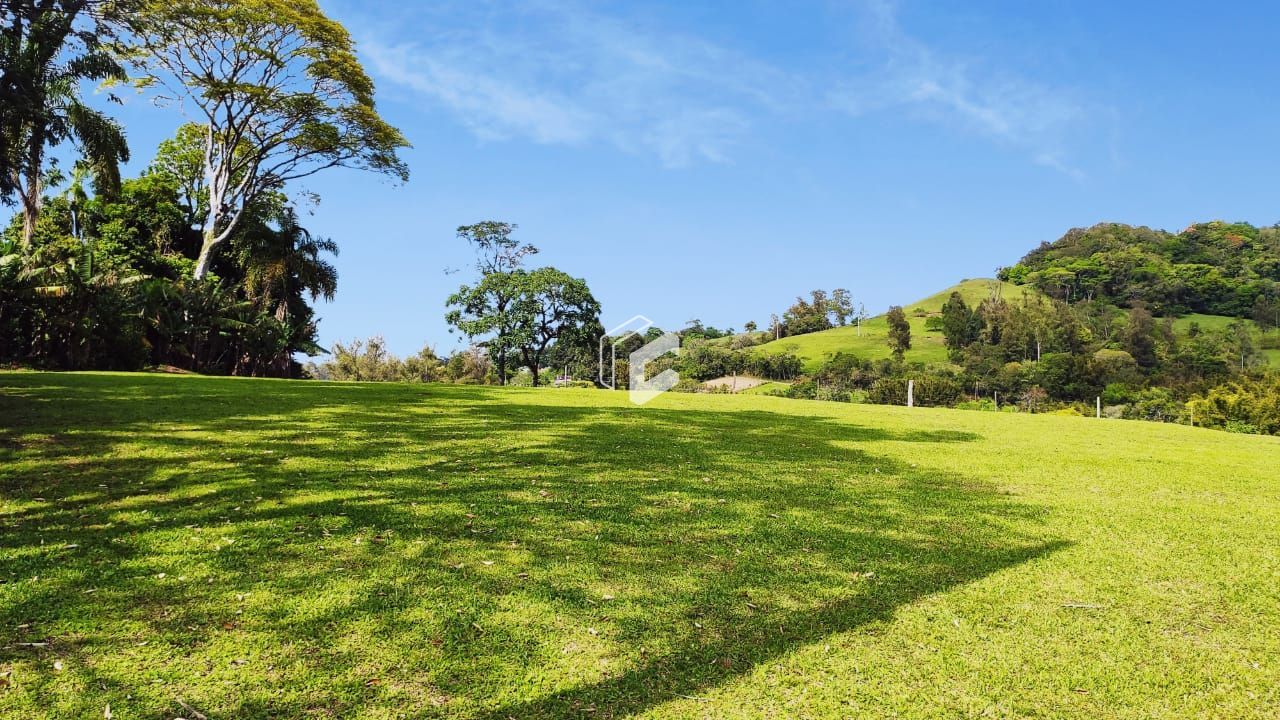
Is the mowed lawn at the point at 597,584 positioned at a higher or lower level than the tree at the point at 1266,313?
lower

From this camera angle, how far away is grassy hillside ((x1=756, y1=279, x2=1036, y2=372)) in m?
102

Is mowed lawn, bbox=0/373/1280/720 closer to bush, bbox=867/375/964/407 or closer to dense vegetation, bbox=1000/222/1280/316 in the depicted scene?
bush, bbox=867/375/964/407

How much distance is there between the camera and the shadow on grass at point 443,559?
10.4 ft

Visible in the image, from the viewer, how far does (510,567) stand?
4.54 metres

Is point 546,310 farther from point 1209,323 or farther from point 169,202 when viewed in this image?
point 1209,323

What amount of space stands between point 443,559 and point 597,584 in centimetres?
111

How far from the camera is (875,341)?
112500 mm

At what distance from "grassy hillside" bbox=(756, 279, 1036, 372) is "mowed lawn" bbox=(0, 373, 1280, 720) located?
88.6 m

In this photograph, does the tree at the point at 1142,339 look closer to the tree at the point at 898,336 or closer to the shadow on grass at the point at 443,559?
the tree at the point at 898,336

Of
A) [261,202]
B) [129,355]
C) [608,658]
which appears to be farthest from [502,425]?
[261,202]

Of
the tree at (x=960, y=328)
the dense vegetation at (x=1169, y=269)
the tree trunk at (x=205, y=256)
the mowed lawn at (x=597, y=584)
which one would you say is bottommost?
the mowed lawn at (x=597, y=584)

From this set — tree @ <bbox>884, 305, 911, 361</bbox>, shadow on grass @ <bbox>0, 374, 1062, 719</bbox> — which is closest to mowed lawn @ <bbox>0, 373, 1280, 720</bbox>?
shadow on grass @ <bbox>0, 374, 1062, 719</bbox>

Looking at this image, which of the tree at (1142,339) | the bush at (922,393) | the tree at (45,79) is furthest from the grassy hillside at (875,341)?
the tree at (45,79)

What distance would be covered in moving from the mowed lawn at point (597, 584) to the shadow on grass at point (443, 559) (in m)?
0.02
